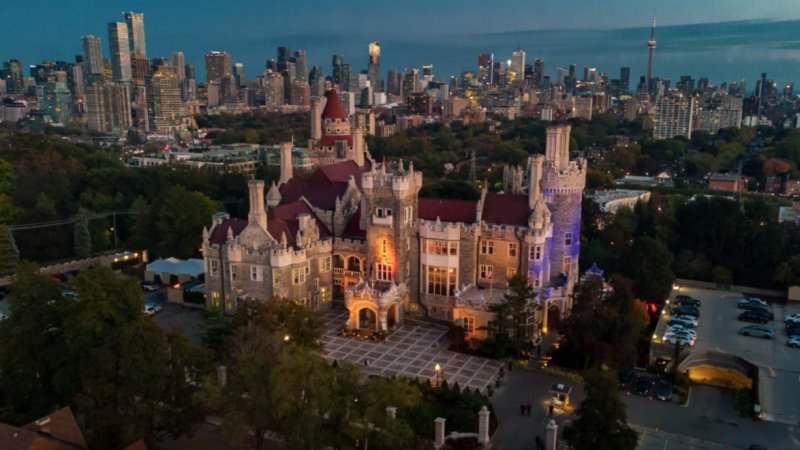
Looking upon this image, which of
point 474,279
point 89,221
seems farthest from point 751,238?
point 89,221

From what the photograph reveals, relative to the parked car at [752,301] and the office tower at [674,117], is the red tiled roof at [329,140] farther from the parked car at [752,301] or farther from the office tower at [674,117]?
the office tower at [674,117]

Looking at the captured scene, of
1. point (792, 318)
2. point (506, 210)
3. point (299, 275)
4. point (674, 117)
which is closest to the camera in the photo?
point (299, 275)

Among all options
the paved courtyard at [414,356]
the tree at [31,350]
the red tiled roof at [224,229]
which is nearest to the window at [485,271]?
the paved courtyard at [414,356]

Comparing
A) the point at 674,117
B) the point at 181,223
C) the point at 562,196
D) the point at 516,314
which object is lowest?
the point at 516,314

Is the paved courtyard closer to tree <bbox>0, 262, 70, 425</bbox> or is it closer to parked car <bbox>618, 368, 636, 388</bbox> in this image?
parked car <bbox>618, 368, 636, 388</bbox>

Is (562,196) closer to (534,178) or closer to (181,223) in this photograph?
(534,178)

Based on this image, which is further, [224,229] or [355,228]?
[355,228]

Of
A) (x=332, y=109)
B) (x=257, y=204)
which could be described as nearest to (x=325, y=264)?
(x=257, y=204)

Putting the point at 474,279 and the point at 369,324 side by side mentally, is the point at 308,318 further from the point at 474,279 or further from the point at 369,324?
the point at 474,279
